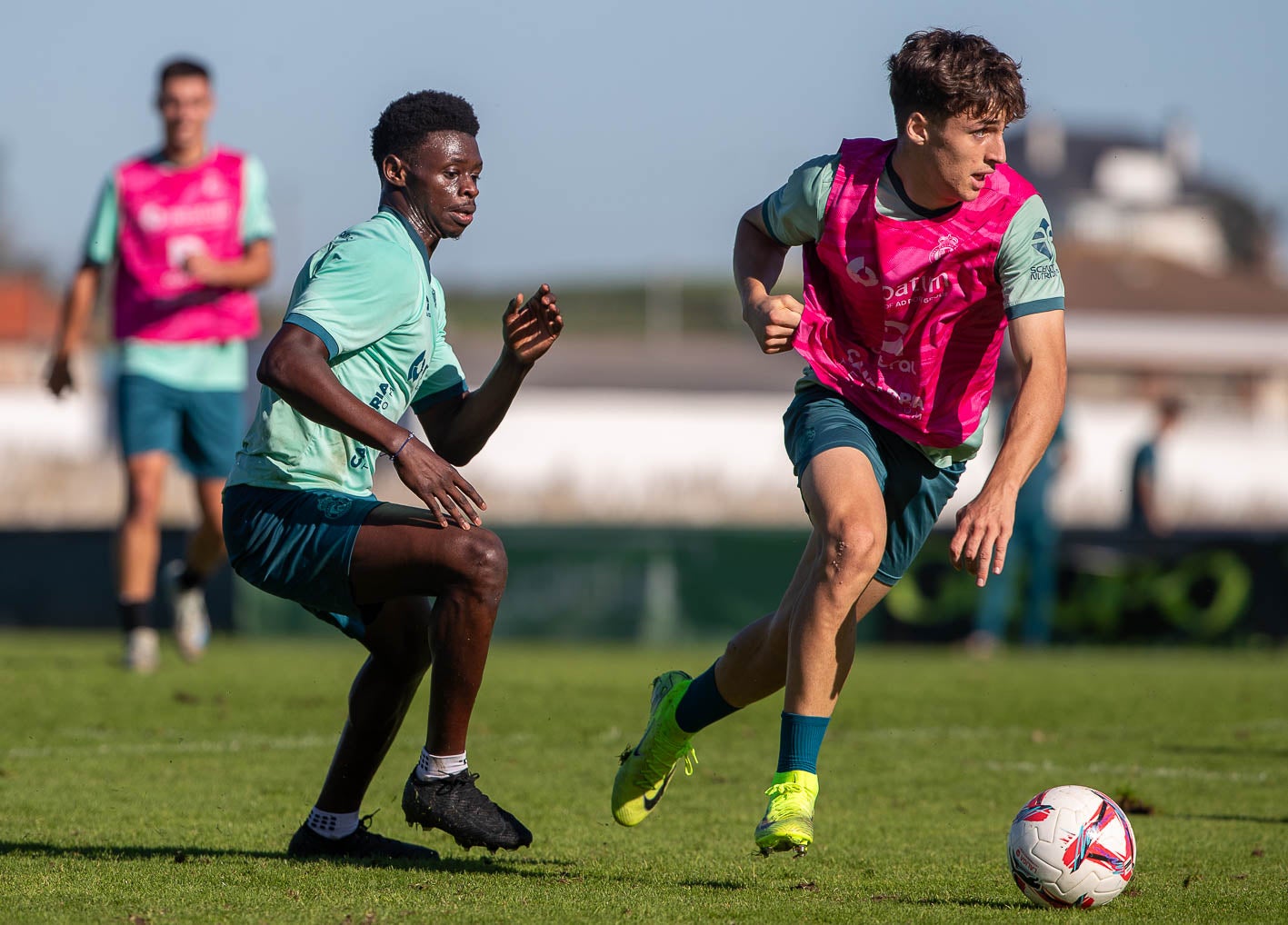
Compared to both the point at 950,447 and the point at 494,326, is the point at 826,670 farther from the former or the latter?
the point at 494,326

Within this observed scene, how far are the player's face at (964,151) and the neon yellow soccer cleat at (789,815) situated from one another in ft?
5.33

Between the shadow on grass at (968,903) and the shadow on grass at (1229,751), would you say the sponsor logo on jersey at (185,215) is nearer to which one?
the shadow on grass at (1229,751)

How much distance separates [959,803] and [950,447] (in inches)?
64.4

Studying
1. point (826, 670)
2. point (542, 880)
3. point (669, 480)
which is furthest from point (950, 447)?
point (669, 480)

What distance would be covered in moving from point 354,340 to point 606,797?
2.31m

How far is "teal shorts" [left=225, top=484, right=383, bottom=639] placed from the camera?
165 inches

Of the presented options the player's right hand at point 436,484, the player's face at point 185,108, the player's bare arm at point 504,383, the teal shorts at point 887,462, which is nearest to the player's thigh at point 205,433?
the player's face at point 185,108

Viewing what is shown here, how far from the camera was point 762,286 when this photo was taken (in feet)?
15.5

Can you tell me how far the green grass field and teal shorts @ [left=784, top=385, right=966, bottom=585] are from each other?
917 millimetres

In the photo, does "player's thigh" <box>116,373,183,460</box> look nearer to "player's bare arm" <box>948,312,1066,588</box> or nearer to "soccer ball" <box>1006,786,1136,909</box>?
"player's bare arm" <box>948,312,1066,588</box>

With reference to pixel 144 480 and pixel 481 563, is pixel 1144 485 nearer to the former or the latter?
pixel 144 480

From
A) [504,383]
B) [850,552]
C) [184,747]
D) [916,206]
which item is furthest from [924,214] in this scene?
[184,747]

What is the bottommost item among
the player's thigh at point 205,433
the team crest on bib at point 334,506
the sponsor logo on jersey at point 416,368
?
the player's thigh at point 205,433

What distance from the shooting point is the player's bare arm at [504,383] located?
4.66 m
